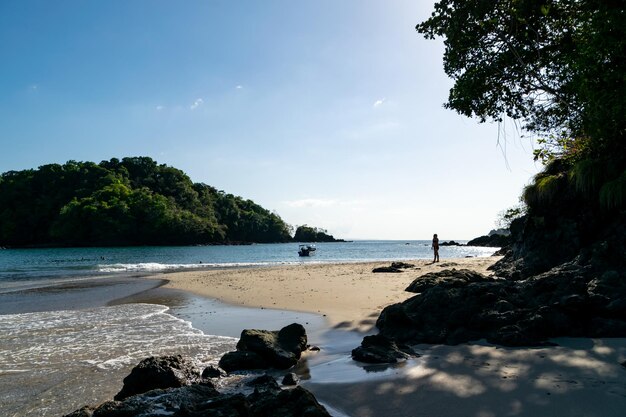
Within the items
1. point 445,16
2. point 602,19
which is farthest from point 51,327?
point 602,19

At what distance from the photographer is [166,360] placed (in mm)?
5273

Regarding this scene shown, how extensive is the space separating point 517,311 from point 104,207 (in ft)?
375

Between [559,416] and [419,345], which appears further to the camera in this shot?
[419,345]


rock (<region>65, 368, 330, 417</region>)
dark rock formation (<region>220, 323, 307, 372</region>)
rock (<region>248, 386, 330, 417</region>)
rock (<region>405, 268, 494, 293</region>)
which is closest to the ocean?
dark rock formation (<region>220, 323, 307, 372</region>)

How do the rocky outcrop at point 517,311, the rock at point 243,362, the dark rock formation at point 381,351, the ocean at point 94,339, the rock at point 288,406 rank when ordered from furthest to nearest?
the rocky outcrop at point 517,311
the rock at point 243,362
the dark rock formation at point 381,351
the ocean at point 94,339
the rock at point 288,406

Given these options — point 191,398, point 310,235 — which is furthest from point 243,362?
point 310,235

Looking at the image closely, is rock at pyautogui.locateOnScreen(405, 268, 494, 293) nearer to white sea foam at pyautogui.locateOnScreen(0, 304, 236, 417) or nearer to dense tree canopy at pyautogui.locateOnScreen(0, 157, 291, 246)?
white sea foam at pyautogui.locateOnScreen(0, 304, 236, 417)

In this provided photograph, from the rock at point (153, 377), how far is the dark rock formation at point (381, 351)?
8.06 feet

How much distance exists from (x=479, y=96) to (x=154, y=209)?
11228cm

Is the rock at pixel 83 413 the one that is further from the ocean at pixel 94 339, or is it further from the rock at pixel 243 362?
the rock at pixel 243 362

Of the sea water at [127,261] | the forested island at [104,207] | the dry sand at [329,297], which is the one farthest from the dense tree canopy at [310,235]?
the dry sand at [329,297]

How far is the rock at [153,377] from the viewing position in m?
4.83

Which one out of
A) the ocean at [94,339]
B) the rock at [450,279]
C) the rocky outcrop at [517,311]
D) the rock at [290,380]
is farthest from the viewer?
the rock at [450,279]

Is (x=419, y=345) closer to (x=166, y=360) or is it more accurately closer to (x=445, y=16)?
(x=166, y=360)
